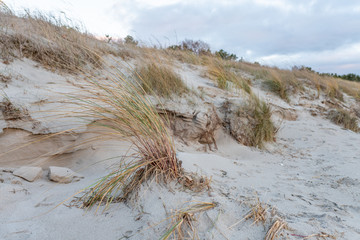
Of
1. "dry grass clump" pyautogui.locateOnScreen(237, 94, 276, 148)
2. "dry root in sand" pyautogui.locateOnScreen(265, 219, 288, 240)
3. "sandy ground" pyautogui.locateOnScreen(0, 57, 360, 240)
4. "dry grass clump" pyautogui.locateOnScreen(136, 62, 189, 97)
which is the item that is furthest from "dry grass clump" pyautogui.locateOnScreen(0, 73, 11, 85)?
"dry grass clump" pyautogui.locateOnScreen(237, 94, 276, 148)

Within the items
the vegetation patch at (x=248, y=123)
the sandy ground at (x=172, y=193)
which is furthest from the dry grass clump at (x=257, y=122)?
the sandy ground at (x=172, y=193)

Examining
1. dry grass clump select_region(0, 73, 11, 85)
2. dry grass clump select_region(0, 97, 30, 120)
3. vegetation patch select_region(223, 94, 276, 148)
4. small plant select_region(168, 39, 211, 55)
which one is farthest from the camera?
small plant select_region(168, 39, 211, 55)

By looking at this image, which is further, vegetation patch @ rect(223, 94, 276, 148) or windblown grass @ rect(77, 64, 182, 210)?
vegetation patch @ rect(223, 94, 276, 148)

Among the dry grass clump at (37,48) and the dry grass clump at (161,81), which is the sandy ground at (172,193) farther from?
the dry grass clump at (161,81)

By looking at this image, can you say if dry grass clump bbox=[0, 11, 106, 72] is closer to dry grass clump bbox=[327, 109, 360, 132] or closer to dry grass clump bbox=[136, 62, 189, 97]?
dry grass clump bbox=[136, 62, 189, 97]

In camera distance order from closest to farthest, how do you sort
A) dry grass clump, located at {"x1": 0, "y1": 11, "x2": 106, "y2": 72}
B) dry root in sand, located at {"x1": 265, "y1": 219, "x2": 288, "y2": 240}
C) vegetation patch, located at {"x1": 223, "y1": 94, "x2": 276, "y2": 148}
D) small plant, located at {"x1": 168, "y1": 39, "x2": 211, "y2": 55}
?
1. dry root in sand, located at {"x1": 265, "y1": 219, "x2": 288, "y2": 240}
2. dry grass clump, located at {"x1": 0, "y1": 11, "x2": 106, "y2": 72}
3. vegetation patch, located at {"x1": 223, "y1": 94, "x2": 276, "y2": 148}
4. small plant, located at {"x1": 168, "y1": 39, "x2": 211, "y2": 55}

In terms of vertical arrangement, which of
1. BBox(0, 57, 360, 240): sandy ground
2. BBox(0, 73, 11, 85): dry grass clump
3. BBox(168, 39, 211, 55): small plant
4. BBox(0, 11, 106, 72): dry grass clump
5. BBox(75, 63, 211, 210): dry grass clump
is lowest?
BBox(0, 57, 360, 240): sandy ground

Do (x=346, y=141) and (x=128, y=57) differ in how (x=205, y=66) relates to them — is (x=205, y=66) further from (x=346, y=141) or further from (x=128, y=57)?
(x=346, y=141)

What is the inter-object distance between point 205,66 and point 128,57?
243 cm

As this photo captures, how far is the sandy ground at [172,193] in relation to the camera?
163 centimetres

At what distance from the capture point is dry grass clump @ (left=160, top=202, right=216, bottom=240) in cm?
147

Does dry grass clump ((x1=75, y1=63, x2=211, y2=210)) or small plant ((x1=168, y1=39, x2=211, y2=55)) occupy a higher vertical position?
small plant ((x1=168, y1=39, x2=211, y2=55))

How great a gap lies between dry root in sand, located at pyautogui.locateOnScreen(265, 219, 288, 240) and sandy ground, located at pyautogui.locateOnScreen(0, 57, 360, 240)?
4 cm

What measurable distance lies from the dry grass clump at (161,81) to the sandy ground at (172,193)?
1000mm
